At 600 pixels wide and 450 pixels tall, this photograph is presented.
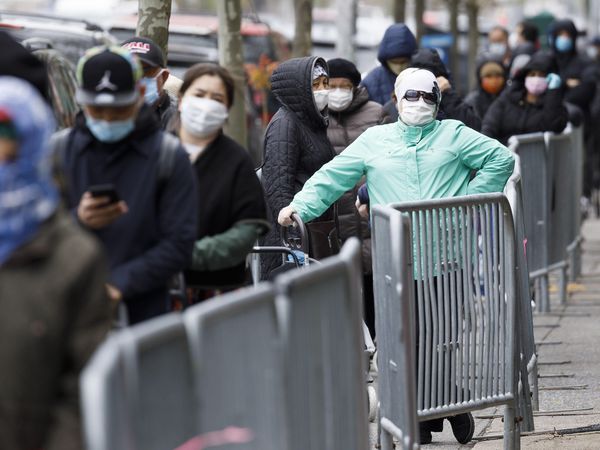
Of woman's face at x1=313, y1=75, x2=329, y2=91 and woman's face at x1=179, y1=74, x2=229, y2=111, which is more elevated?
woman's face at x1=179, y1=74, x2=229, y2=111

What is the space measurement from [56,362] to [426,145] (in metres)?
3.90

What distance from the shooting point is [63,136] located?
18.2 feet

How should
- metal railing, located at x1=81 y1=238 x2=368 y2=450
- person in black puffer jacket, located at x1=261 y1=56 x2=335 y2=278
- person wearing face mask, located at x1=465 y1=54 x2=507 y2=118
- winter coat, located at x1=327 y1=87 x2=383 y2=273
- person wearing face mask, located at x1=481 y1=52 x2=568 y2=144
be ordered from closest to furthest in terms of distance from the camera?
metal railing, located at x1=81 y1=238 x2=368 y2=450
person in black puffer jacket, located at x1=261 y1=56 x2=335 y2=278
winter coat, located at x1=327 y1=87 x2=383 y2=273
person wearing face mask, located at x1=481 y1=52 x2=568 y2=144
person wearing face mask, located at x1=465 y1=54 x2=507 y2=118

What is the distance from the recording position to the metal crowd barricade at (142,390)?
3412 mm

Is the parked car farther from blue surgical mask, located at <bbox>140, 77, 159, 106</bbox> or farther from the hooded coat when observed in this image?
the hooded coat

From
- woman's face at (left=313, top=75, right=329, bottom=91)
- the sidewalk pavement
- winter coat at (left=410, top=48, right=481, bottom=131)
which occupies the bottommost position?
the sidewalk pavement

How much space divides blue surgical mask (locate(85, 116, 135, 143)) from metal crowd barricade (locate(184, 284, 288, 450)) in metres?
1.18

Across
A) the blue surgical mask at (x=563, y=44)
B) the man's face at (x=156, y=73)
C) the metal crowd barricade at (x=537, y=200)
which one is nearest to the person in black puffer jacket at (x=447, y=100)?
the metal crowd barricade at (x=537, y=200)

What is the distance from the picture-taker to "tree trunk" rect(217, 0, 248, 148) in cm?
1396

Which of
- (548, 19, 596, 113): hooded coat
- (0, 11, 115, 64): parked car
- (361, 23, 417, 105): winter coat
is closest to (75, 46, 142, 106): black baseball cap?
(361, 23, 417, 105): winter coat

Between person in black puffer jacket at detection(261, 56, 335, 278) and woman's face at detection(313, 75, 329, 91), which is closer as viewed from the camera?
person in black puffer jacket at detection(261, 56, 335, 278)

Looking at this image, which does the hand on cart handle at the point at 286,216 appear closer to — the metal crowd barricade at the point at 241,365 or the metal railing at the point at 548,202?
the metal crowd barricade at the point at 241,365

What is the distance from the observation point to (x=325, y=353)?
4.73m

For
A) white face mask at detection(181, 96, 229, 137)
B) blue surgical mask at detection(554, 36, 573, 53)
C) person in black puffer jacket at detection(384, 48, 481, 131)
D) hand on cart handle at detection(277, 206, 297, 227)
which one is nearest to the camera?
white face mask at detection(181, 96, 229, 137)
